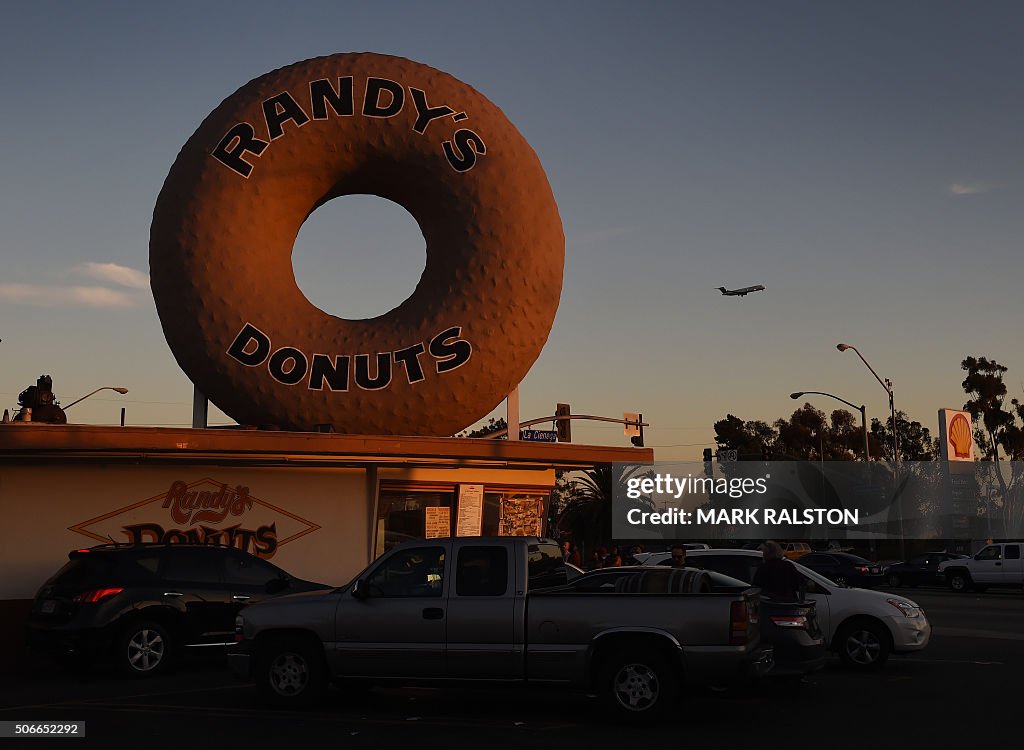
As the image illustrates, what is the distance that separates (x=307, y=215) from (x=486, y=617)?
1109 cm

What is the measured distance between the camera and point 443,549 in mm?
10820

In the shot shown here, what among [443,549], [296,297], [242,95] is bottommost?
[443,549]

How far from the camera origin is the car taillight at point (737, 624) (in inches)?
384

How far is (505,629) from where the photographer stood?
10234 millimetres

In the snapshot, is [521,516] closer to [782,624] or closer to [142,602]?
[142,602]

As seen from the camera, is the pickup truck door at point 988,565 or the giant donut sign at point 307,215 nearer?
the giant donut sign at point 307,215

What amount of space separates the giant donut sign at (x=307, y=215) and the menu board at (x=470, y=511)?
141 centimetres

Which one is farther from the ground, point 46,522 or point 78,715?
point 46,522

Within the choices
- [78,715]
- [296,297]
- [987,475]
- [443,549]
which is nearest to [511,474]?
[296,297]

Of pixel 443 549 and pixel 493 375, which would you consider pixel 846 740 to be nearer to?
pixel 443 549

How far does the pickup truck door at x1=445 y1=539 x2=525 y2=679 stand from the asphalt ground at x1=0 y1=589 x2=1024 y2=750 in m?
0.56

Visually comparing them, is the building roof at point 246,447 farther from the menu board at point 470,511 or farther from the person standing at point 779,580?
the person standing at point 779,580

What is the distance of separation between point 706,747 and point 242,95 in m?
14.4

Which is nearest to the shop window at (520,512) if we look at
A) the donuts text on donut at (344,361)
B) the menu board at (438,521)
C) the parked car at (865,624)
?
the menu board at (438,521)
